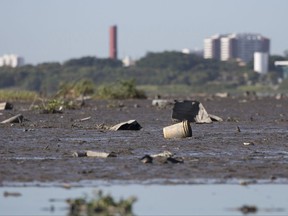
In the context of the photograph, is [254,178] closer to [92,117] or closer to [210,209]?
[210,209]

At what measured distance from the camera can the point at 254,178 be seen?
1577 cm

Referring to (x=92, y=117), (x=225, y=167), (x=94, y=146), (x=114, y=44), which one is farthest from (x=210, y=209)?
(x=114, y=44)

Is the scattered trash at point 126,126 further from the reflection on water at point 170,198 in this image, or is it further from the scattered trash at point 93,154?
the reflection on water at point 170,198

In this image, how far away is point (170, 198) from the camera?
1365 centimetres

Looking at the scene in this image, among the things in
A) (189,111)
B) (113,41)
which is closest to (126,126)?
(189,111)

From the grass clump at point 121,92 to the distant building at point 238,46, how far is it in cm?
11411

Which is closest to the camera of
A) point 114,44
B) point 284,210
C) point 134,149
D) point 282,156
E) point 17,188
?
point 284,210

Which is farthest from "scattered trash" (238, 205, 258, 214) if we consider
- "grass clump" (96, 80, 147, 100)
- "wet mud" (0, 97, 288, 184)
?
"grass clump" (96, 80, 147, 100)

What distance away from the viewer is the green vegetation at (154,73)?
363 ft

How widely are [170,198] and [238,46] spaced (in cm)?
16866

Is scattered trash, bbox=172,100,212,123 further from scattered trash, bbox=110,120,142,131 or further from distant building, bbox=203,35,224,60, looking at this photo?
distant building, bbox=203,35,224,60

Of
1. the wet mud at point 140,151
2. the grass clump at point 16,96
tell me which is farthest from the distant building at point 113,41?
the wet mud at point 140,151

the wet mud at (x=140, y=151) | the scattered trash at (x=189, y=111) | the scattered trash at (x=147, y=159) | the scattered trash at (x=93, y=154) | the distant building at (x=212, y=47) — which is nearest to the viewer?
the wet mud at (x=140, y=151)

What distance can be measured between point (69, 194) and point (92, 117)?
67.0ft
